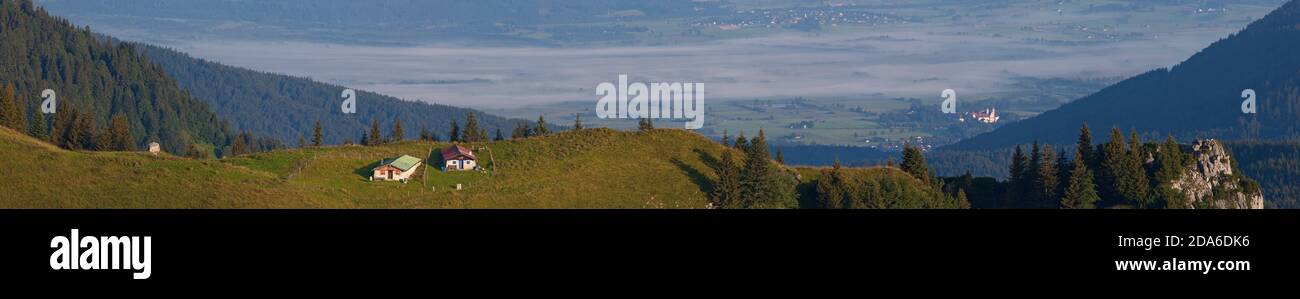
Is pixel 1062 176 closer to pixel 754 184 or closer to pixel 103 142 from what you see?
pixel 754 184

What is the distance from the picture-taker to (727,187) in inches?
4218

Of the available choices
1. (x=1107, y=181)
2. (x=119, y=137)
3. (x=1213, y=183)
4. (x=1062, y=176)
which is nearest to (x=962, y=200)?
(x=1062, y=176)

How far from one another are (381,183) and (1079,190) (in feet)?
134

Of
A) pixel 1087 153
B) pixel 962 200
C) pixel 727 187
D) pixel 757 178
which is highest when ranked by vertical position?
pixel 1087 153

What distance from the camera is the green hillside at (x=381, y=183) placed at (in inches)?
3718

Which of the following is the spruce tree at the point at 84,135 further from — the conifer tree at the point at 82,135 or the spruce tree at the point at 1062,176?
the spruce tree at the point at 1062,176

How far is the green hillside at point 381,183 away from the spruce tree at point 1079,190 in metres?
9.11

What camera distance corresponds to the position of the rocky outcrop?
12169 centimetres

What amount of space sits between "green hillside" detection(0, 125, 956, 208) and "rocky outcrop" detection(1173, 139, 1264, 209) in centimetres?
1914

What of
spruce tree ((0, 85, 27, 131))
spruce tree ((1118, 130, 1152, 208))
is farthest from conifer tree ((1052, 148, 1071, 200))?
spruce tree ((0, 85, 27, 131))

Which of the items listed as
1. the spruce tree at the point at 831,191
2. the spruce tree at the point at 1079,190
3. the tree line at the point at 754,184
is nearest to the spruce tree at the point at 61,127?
the tree line at the point at 754,184
